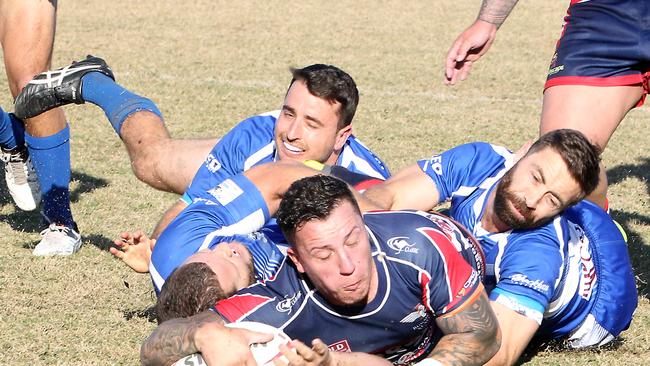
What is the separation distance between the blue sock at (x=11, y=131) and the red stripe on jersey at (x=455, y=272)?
137 inches

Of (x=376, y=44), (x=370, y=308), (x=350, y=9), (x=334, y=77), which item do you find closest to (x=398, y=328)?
(x=370, y=308)

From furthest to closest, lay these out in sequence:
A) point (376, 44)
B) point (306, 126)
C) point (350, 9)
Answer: point (350, 9), point (376, 44), point (306, 126)

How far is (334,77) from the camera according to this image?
227 inches

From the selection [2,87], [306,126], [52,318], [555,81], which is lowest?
[2,87]

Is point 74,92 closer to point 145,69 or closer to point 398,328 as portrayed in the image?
point 398,328

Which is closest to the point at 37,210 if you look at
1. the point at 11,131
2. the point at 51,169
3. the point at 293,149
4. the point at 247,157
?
the point at 11,131

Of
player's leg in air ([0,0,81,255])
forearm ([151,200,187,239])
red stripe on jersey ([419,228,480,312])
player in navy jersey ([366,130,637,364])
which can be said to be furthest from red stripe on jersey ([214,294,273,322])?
player's leg in air ([0,0,81,255])

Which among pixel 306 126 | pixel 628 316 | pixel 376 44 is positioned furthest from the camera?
pixel 376 44

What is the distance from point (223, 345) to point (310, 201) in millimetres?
638

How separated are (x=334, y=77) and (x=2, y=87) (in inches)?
241

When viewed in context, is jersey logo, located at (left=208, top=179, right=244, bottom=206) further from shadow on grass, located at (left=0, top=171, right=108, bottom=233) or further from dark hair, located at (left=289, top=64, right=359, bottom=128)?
shadow on grass, located at (left=0, top=171, right=108, bottom=233)

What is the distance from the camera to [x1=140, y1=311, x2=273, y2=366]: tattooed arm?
12.5ft

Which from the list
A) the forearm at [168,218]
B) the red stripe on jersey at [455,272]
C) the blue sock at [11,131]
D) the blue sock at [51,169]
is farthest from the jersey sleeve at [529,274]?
the blue sock at [11,131]

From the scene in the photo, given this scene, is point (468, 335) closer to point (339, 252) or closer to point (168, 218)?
point (339, 252)
